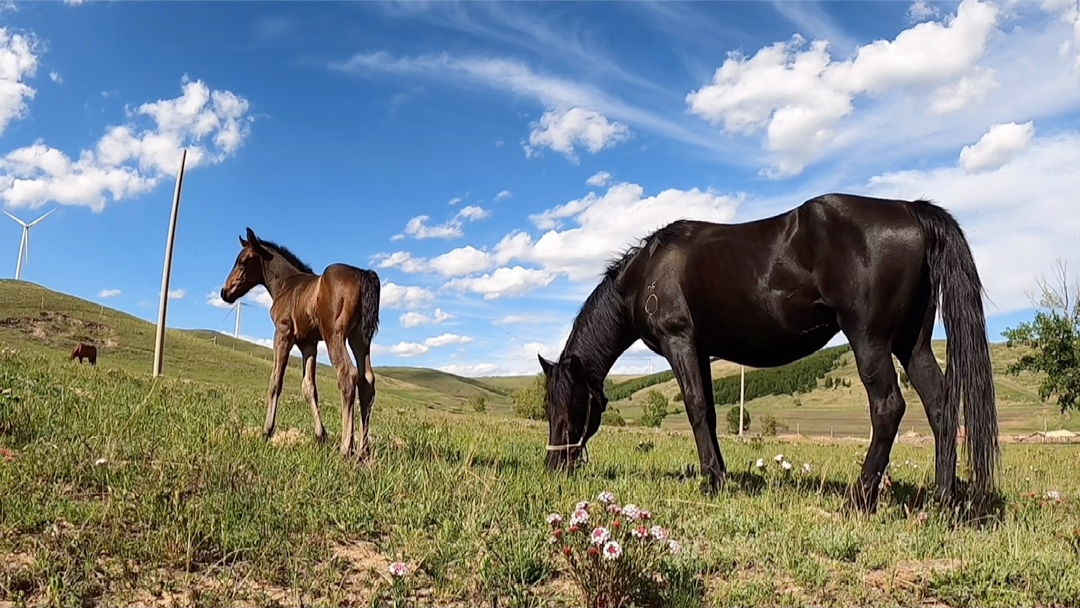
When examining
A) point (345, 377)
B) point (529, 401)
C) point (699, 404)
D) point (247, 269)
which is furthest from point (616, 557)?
point (529, 401)

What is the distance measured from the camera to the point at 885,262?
5.86m

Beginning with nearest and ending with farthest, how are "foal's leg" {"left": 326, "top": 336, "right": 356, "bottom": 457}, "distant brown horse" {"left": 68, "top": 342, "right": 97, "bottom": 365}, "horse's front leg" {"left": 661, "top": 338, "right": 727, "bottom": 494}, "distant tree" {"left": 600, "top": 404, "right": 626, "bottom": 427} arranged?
Answer: "horse's front leg" {"left": 661, "top": 338, "right": 727, "bottom": 494}, "foal's leg" {"left": 326, "top": 336, "right": 356, "bottom": 457}, "distant brown horse" {"left": 68, "top": 342, "right": 97, "bottom": 365}, "distant tree" {"left": 600, "top": 404, "right": 626, "bottom": 427}

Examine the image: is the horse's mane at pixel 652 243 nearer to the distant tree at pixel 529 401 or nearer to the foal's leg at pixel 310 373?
the foal's leg at pixel 310 373

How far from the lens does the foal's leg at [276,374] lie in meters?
8.13

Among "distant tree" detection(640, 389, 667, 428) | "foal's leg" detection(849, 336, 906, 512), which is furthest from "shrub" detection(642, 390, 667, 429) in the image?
"foal's leg" detection(849, 336, 906, 512)

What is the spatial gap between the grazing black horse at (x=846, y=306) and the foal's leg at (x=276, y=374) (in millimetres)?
3417

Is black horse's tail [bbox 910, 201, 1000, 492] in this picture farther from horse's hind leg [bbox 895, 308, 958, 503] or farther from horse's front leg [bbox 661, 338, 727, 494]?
horse's front leg [bbox 661, 338, 727, 494]

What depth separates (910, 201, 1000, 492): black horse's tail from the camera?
570cm

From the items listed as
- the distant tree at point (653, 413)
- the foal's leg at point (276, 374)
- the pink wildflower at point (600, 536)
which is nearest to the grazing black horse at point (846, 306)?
the pink wildflower at point (600, 536)

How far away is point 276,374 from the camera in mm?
8383

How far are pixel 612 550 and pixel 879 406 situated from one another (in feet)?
12.1

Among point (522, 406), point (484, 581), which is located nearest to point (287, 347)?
point (484, 581)

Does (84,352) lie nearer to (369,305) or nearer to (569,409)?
(369,305)

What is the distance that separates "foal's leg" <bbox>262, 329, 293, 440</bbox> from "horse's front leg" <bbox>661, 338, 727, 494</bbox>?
15.1ft
